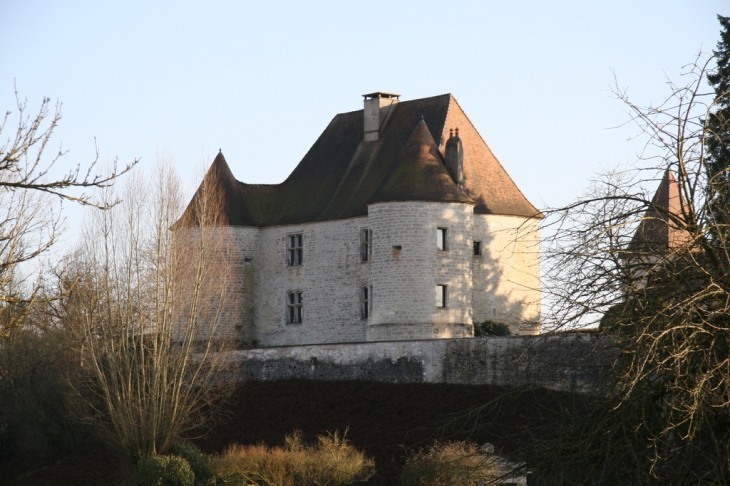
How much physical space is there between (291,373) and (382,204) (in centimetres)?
528

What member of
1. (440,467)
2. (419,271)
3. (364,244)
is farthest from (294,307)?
(440,467)

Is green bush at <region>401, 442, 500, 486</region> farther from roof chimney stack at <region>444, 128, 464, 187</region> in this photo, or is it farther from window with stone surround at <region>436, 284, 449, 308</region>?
roof chimney stack at <region>444, 128, 464, 187</region>

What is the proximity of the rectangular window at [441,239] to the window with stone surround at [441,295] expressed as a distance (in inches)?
40.6

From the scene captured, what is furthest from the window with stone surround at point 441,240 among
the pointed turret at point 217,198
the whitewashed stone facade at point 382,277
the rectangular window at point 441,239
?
the pointed turret at point 217,198

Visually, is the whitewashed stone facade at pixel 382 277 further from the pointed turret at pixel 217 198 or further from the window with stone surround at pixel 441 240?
the pointed turret at pixel 217 198

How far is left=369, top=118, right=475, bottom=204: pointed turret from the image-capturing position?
98.5 ft

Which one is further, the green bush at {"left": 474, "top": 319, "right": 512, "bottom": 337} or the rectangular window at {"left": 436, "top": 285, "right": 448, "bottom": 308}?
the green bush at {"left": 474, "top": 319, "right": 512, "bottom": 337}

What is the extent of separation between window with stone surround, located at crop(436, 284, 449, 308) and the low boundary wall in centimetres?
326

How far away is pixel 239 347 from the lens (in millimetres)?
33594

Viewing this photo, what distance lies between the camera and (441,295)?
29.7 meters

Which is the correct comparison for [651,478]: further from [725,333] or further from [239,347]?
[239,347]

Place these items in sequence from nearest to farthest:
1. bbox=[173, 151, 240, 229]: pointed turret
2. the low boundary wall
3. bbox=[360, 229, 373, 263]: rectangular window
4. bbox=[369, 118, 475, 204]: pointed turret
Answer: the low boundary wall, bbox=[369, 118, 475, 204]: pointed turret, bbox=[360, 229, 373, 263]: rectangular window, bbox=[173, 151, 240, 229]: pointed turret

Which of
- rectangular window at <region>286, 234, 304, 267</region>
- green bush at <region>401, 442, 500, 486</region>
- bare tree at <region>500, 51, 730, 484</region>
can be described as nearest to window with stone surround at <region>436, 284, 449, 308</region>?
rectangular window at <region>286, 234, 304, 267</region>

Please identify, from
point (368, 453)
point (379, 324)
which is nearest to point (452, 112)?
point (379, 324)
